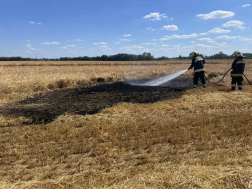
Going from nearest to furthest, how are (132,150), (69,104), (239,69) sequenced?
1. (132,150)
2. (69,104)
3. (239,69)

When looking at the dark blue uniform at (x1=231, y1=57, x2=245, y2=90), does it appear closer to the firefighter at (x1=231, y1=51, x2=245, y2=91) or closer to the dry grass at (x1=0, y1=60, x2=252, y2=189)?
the firefighter at (x1=231, y1=51, x2=245, y2=91)

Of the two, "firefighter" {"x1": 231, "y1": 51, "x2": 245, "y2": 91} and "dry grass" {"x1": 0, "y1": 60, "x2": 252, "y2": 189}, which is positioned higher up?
"firefighter" {"x1": 231, "y1": 51, "x2": 245, "y2": 91}

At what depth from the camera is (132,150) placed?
13.5 feet

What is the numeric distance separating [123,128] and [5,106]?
5.76 meters

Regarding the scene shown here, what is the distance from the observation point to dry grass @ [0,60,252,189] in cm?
260

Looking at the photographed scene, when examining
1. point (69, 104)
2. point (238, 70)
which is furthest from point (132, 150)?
point (238, 70)

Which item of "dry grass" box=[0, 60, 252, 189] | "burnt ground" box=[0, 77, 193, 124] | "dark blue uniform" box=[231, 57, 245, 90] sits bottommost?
"dry grass" box=[0, 60, 252, 189]

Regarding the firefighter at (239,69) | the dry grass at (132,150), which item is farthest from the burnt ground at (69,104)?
the firefighter at (239,69)

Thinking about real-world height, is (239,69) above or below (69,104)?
above

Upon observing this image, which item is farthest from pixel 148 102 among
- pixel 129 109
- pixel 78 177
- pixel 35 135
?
pixel 78 177

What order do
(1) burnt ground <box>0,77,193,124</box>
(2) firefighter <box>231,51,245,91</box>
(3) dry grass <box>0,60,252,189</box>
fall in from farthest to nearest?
(2) firefighter <box>231,51,245,91</box> < (1) burnt ground <box>0,77,193,124</box> < (3) dry grass <box>0,60,252,189</box>

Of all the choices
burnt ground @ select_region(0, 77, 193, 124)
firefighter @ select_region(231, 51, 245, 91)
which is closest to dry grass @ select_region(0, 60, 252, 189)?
burnt ground @ select_region(0, 77, 193, 124)

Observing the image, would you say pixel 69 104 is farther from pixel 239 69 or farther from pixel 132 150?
pixel 239 69

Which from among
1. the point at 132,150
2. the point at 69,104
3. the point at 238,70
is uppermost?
the point at 238,70
